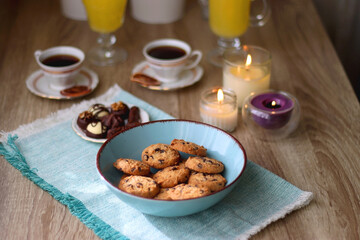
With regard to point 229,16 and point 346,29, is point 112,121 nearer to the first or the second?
point 229,16

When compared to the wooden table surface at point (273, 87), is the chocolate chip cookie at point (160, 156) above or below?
above

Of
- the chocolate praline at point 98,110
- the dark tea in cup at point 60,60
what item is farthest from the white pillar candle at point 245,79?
the dark tea in cup at point 60,60

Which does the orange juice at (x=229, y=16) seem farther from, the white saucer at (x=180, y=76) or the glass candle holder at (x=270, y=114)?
the glass candle holder at (x=270, y=114)

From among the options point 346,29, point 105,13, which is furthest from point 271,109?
point 346,29

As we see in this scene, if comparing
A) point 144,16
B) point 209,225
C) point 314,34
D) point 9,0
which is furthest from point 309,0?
point 209,225

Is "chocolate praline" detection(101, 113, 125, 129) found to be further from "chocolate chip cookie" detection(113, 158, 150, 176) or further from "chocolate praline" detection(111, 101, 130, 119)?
"chocolate chip cookie" detection(113, 158, 150, 176)

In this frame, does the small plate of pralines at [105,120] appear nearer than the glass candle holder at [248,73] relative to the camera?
Yes

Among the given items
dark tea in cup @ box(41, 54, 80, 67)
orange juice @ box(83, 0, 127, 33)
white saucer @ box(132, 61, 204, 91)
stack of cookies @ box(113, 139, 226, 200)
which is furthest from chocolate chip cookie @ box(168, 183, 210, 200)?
orange juice @ box(83, 0, 127, 33)
